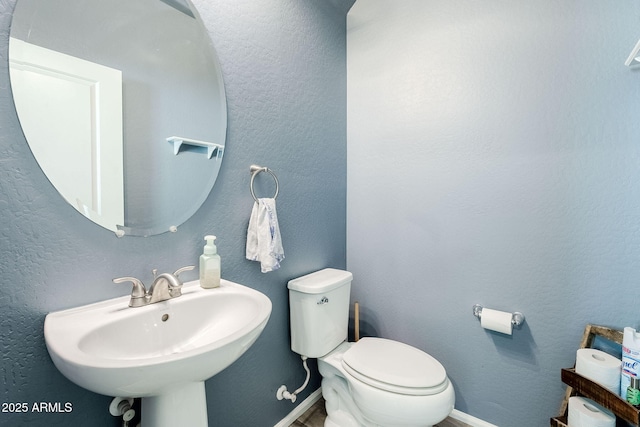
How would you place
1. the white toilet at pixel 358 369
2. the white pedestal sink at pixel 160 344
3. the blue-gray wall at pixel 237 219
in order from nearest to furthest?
1. the white pedestal sink at pixel 160 344
2. the blue-gray wall at pixel 237 219
3. the white toilet at pixel 358 369

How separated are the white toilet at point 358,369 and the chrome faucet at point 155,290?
0.60m

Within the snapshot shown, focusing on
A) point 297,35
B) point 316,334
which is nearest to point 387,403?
point 316,334

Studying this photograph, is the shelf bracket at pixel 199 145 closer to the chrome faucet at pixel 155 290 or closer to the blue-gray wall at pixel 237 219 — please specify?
the blue-gray wall at pixel 237 219

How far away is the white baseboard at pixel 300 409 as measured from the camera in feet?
4.78

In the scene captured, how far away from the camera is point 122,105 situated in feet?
2.96

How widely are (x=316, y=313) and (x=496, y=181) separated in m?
1.08

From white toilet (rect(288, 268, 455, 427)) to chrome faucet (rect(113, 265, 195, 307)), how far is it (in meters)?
0.60

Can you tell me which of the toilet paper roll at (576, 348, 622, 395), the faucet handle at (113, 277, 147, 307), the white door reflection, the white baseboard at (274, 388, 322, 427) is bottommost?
the white baseboard at (274, 388, 322, 427)

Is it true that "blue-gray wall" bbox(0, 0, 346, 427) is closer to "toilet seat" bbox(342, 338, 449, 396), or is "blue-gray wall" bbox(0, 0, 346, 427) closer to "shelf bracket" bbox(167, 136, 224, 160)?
"shelf bracket" bbox(167, 136, 224, 160)

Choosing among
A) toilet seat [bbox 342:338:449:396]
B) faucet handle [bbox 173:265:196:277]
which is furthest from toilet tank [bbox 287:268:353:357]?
faucet handle [bbox 173:265:196:277]

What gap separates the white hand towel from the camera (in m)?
1.19

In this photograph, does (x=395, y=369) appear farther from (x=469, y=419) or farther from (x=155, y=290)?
(x=155, y=290)

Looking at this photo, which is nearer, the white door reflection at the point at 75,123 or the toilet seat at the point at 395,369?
the white door reflection at the point at 75,123

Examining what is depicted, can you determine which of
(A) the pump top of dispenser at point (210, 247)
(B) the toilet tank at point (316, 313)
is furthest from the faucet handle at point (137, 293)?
(B) the toilet tank at point (316, 313)
